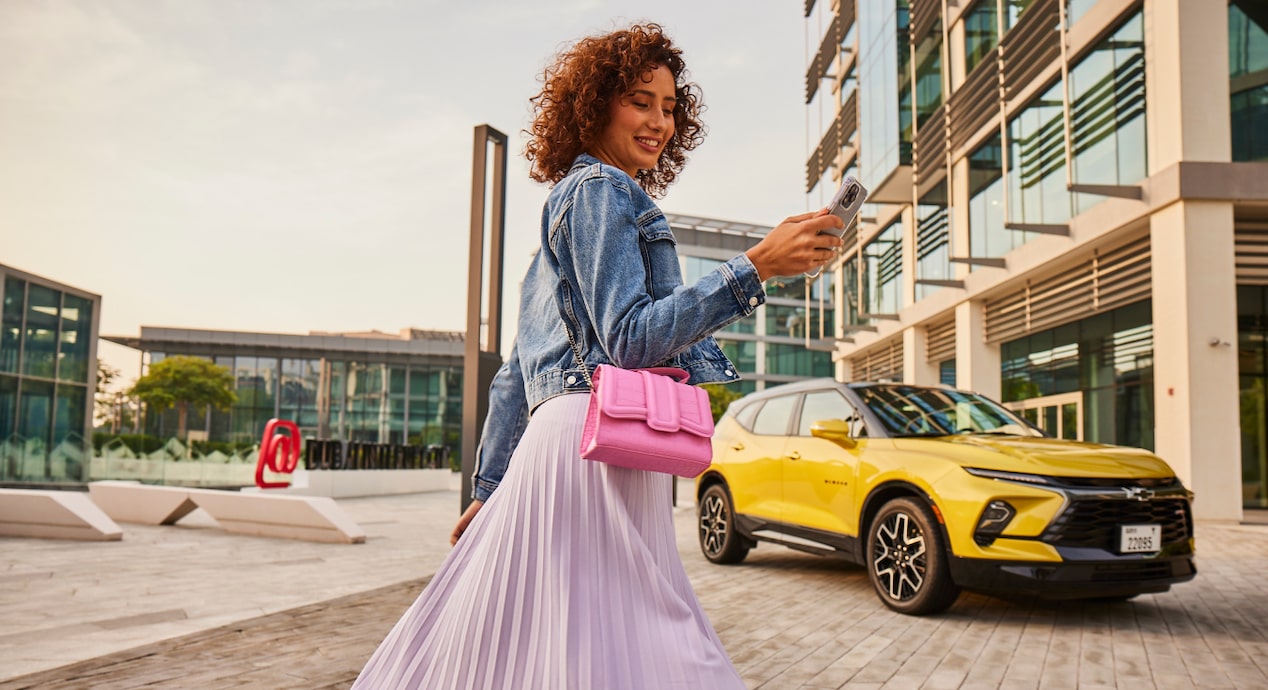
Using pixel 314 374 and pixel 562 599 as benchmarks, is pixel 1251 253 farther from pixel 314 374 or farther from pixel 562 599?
pixel 314 374

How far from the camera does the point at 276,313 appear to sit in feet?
199

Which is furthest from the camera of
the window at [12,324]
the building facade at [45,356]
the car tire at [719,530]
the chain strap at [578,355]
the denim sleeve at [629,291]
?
the building facade at [45,356]

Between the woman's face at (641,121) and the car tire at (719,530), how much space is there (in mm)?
7076

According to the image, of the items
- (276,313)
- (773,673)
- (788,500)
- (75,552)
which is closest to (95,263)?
(276,313)

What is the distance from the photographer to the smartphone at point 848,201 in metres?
1.43

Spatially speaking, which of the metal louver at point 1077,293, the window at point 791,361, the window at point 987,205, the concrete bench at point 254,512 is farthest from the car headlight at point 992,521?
the window at point 791,361

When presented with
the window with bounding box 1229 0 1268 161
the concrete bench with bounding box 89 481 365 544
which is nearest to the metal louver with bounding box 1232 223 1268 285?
the window with bounding box 1229 0 1268 161

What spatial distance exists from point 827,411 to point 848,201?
6428mm

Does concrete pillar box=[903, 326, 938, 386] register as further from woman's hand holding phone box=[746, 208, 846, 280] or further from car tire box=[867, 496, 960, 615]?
woman's hand holding phone box=[746, 208, 846, 280]

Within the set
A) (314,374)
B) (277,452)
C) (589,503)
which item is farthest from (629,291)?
(314,374)

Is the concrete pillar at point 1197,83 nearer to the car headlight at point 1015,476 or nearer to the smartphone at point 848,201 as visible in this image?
the car headlight at point 1015,476

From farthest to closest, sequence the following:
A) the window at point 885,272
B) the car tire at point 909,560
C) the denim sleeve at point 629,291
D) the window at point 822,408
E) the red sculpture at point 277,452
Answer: the window at point 885,272 → the red sculpture at point 277,452 → the window at point 822,408 → the car tire at point 909,560 → the denim sleeve at point 629,291

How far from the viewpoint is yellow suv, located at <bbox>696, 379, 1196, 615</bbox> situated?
559 cm

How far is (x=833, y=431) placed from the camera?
23.1 ft
